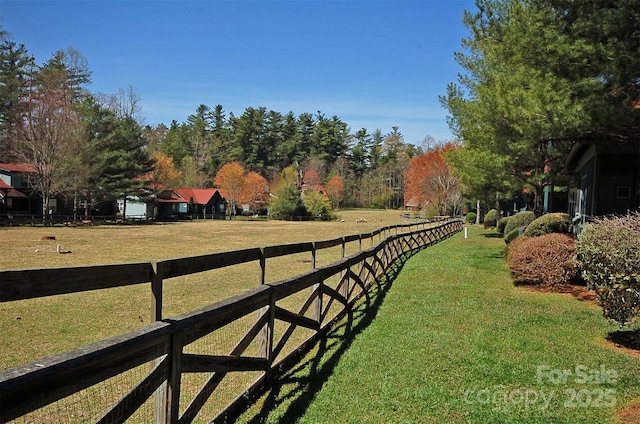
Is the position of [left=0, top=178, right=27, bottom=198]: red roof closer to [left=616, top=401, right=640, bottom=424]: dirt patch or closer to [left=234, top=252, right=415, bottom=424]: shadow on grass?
[left=234, top=252, right=415, bottom=424]: shadow on grass

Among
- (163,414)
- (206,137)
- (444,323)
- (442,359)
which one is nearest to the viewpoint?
(163,414)

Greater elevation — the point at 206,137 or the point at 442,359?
the point at 206,137

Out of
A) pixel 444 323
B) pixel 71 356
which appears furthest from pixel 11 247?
pixel 71 356

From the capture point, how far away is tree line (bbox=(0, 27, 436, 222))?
43.4 meters

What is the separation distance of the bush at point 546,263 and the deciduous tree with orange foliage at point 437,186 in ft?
146

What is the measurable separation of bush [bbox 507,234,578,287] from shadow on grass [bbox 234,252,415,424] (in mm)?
4580

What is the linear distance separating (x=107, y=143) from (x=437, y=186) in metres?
40.7

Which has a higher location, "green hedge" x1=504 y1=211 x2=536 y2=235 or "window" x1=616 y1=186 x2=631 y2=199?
"window" x1=616 y1=186 x2=631 y2=199

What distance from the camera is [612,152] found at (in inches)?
488

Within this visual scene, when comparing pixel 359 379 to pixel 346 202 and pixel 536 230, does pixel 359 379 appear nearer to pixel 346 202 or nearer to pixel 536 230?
pixel 536 230

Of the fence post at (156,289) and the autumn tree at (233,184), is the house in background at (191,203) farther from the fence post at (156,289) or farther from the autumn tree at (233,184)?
the fence post at (156,289)

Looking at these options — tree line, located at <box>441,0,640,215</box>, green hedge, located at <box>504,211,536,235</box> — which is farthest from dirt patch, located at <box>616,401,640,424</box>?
green hedge, located at <box>504,211,536,235</box>

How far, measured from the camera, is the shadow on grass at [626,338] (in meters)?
6.23

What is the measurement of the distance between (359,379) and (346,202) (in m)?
98.7
